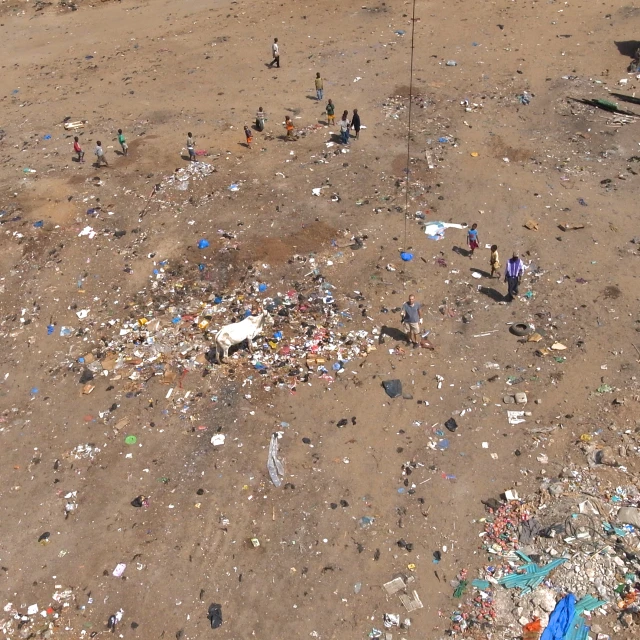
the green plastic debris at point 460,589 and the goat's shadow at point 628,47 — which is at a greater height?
the goat's shadow at point 628,47

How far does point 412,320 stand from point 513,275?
7.50ft

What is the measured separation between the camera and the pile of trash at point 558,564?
23.2 feet

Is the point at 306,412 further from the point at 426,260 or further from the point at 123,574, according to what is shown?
the point at 426,260

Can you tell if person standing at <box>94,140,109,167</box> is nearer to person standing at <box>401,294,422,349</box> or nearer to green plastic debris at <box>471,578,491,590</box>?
person standing at <box>401,294,422,349</box>

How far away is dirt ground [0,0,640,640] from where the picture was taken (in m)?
7.99

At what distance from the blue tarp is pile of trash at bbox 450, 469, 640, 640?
0.01 metres

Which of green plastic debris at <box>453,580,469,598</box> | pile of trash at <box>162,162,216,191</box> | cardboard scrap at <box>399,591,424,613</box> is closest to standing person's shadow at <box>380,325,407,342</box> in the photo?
green plastic debris at <box>453,580,469,598</box>

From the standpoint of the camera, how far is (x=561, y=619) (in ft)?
23.1

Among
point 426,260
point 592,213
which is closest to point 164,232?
point 426,260

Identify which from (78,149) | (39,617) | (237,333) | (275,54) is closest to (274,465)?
(237,333)

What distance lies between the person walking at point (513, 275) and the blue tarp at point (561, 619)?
551 cm

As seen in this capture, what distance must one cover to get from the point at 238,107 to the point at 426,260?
28.0 ft

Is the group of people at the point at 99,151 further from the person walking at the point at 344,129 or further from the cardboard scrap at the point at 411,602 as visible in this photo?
the cardboard scrap at the point at 411,602

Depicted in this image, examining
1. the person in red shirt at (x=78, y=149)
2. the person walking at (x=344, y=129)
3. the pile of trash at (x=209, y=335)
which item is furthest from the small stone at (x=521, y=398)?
the person in red shirt at (x=78, y=149)
